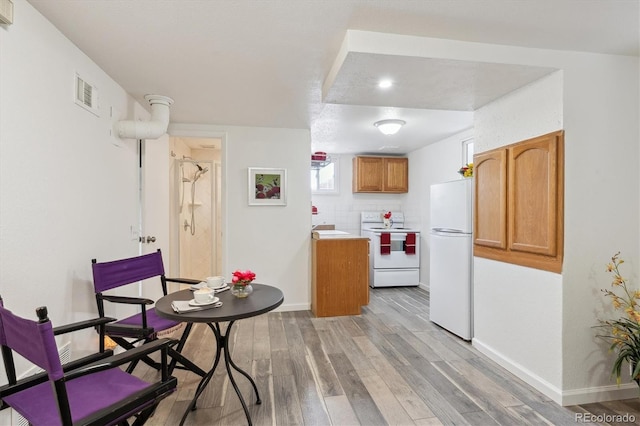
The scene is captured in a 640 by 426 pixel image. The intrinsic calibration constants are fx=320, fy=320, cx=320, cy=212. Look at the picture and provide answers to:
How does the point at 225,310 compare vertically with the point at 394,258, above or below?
above

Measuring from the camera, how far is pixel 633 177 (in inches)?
86.4

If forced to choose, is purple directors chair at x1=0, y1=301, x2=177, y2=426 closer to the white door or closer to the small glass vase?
the small glass vase

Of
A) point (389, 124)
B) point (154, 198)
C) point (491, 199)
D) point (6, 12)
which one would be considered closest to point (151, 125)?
point (154, 198)

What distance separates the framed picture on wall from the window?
1.83 meters

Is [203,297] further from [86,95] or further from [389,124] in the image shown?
[389,124]

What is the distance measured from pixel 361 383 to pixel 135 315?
1710 millimetres

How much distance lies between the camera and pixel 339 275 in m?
3.88

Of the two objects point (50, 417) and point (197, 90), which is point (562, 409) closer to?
point (50, 417)

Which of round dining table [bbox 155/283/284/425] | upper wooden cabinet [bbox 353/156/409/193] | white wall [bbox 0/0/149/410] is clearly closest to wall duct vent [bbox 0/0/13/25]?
white wall [bbox 0/0/149/410]

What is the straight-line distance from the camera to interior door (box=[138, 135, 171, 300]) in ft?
10.3

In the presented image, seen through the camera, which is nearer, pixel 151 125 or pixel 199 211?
pixel 151 125

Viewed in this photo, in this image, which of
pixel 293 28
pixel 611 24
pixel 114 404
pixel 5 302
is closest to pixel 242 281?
pixel 114 404

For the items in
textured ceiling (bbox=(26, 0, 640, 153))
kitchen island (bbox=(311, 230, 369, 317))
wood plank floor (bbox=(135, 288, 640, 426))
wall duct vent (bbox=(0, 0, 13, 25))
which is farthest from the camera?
kitchen island (bbox=(311, 230, 369, 317))

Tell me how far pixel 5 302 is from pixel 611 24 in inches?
137
